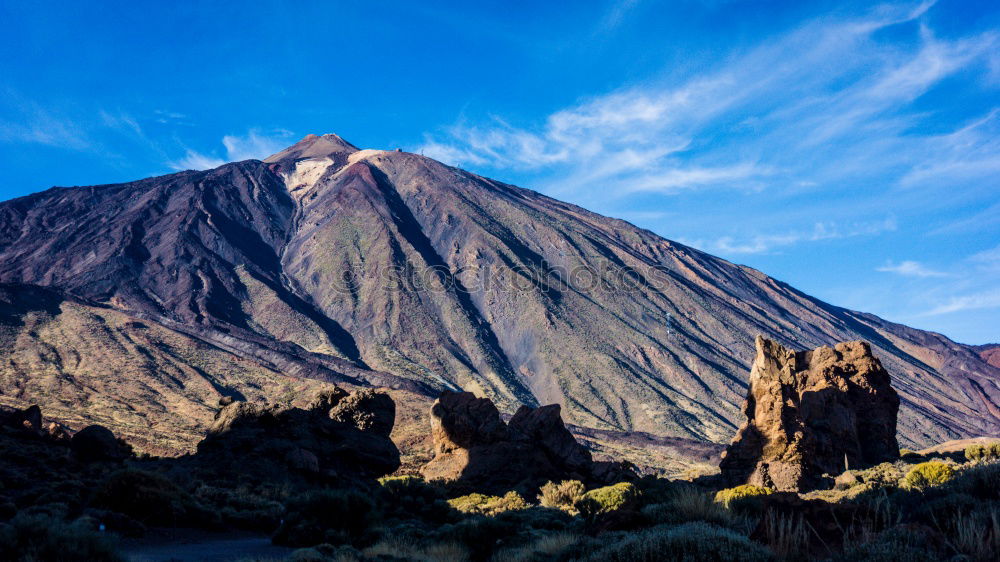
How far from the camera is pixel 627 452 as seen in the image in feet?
200

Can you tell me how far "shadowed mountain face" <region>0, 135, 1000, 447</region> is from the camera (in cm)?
8912

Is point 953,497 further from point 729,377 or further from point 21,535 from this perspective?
point 729,377

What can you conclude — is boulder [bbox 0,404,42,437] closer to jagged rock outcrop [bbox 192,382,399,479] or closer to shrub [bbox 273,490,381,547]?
jagged rock outcrop [bbox 192,382,399,479]

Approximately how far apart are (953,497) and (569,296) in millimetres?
111058

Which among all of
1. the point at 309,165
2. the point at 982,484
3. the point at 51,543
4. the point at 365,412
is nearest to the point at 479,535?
the point at 51,543

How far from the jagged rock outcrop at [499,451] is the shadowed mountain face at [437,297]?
39.9m

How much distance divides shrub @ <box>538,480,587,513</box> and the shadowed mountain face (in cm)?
4587

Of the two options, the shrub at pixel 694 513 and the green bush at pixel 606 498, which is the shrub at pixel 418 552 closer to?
the shrub at pixel 694 513

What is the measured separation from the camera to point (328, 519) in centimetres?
1388

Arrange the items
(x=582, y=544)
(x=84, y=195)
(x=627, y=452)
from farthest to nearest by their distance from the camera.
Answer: (x=84, y=195) < (x=627, y=452) < (x=582, y=544)

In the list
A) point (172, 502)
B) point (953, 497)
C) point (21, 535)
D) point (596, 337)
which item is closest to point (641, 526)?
point (953, 497)

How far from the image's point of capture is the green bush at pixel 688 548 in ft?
20.5

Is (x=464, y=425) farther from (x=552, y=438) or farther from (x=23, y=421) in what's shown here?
(x=23, y=421)

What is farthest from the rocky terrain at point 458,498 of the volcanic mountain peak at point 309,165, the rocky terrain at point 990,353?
the rocky terrain at point 990,353
